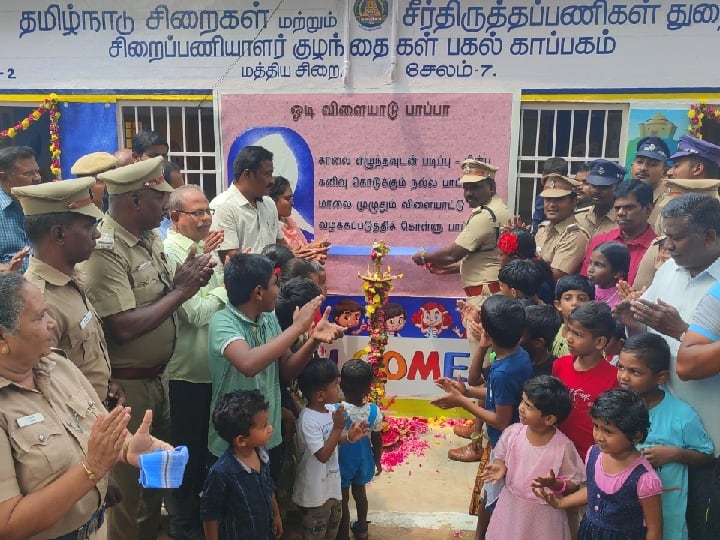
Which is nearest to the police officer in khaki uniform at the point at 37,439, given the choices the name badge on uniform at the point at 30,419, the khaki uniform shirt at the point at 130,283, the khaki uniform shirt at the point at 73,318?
the name badge on uniform at the point at 30,419

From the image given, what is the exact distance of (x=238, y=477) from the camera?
273cm

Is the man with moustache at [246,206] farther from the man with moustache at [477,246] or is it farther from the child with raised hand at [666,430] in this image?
the child with raised hand at [666,430]

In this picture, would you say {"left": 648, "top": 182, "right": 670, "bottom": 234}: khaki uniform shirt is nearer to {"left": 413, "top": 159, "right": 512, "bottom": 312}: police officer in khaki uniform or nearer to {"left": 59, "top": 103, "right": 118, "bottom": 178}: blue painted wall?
{"left": 413, "top": 159, "right": 512, "bottom": 312}: police officer in khaki uniform

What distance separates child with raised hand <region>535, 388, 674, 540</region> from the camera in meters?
2.41

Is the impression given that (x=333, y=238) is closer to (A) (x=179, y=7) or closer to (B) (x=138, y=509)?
(A) (x=179, y=7)

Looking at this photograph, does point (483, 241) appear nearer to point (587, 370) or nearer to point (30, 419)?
point (587, 370)

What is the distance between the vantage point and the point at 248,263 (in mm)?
2953

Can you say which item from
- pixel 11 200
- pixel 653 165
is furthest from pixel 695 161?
pixel 11 200

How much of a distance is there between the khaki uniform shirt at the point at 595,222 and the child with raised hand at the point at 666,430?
2229 millimetres

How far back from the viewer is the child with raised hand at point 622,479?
2408mm

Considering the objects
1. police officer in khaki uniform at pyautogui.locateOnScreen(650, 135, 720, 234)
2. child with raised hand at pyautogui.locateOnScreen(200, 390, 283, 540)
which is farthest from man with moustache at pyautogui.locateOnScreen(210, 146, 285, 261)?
Result: police officer in khaki uniform at pyautogui.locateOnScreen(650, 135, 720, 234)

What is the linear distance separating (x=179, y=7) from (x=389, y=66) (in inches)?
84.6

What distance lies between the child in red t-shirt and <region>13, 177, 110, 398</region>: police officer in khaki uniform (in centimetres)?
238

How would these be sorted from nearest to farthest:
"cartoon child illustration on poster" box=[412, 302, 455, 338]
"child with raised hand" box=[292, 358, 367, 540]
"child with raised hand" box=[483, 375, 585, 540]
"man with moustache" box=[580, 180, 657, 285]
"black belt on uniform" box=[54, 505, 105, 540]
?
"black belt on uniform" box=[54, 505, 105, 540] < "child with raised hand" box=[483, 375, 585, 540] < "child with raised hand" box=[292, 358, 367, 540] < "man with moustache" box=[580, 180, 657, 285] < "cartoon child illustration on poster" box=[412, 302, 455, 338]
